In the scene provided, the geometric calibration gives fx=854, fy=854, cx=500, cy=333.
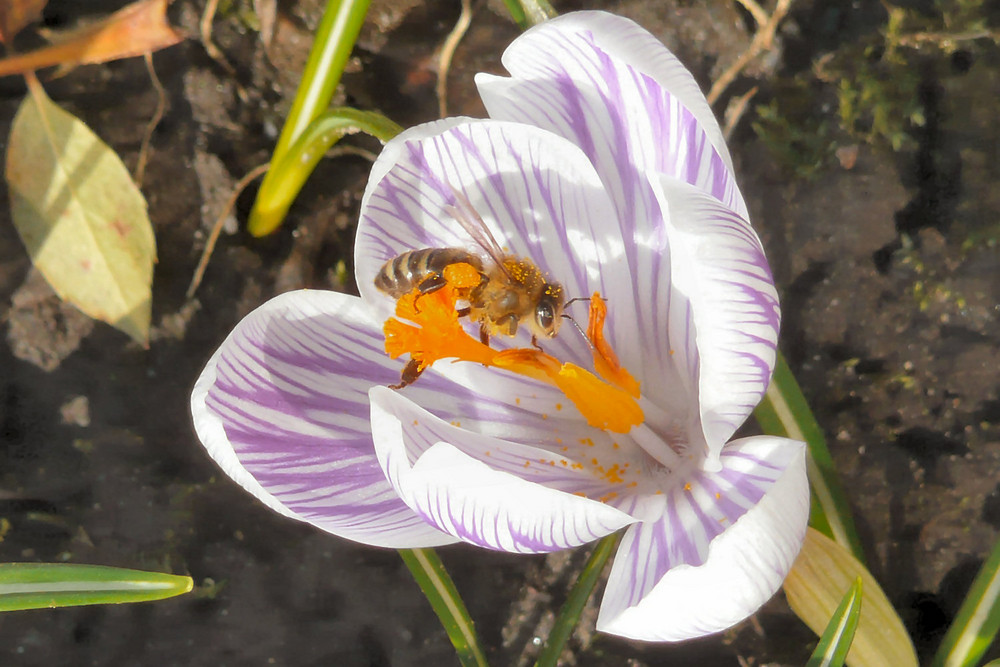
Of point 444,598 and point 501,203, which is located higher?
point 501,203

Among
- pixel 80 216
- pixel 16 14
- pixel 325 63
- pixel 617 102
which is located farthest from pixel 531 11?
pixel 16 14

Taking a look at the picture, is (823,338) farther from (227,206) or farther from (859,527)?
(227,206)

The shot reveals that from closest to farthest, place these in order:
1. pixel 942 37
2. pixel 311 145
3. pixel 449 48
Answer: pixel 311 145 < pixel 942 37 < pixel 449 48

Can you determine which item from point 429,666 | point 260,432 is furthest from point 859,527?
point 260,432

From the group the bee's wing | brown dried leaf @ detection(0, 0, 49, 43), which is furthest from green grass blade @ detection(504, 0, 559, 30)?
brown dried leaf @ detection(0, 0, 49, 43)

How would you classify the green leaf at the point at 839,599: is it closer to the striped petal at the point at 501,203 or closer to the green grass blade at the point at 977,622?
the green grass blade at the point at 977,622

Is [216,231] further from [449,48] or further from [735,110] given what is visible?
[735,110]

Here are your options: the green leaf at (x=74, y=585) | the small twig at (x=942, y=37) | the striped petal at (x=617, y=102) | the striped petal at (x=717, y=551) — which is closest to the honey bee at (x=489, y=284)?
the striped petal at (x=617, y=102)
